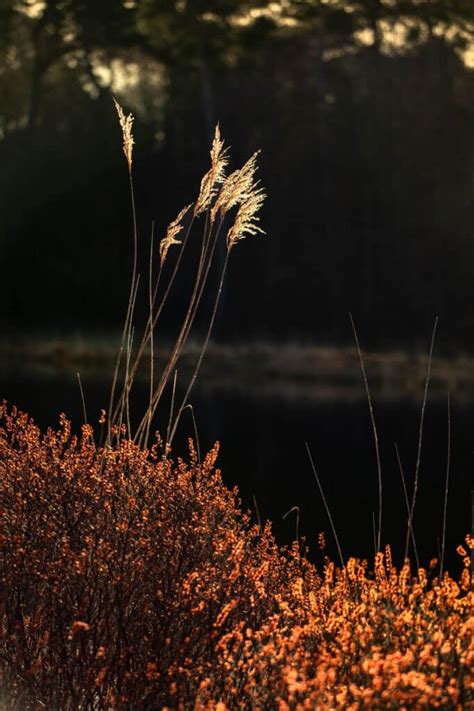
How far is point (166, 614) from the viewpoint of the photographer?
3.18 meters

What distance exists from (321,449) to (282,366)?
8.47 meters

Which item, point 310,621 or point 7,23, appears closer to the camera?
point 310,621

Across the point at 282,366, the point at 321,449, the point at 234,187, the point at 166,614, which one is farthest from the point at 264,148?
the point at 166,614

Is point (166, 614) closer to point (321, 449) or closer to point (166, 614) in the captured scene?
point (166, 614)

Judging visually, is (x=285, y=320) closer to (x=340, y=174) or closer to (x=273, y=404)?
(x=340, y=174)

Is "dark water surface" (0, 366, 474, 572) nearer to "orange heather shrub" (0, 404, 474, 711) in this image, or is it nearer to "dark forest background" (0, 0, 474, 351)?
"orange heather shrub" (0, 404, 474, 711)

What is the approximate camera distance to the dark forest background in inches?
940

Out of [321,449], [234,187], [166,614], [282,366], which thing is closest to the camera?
[166,614]

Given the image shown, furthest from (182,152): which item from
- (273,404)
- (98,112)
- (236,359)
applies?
(273,404)

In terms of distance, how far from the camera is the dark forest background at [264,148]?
23875 mm

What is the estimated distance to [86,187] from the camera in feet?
83.4

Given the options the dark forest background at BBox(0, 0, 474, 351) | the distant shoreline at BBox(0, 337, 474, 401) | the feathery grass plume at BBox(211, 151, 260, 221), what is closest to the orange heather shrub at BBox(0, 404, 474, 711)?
the feathery grass plume at BBox(211, 151, 260, 221)

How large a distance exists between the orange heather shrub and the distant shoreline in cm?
1224

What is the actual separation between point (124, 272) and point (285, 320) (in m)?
3.84
